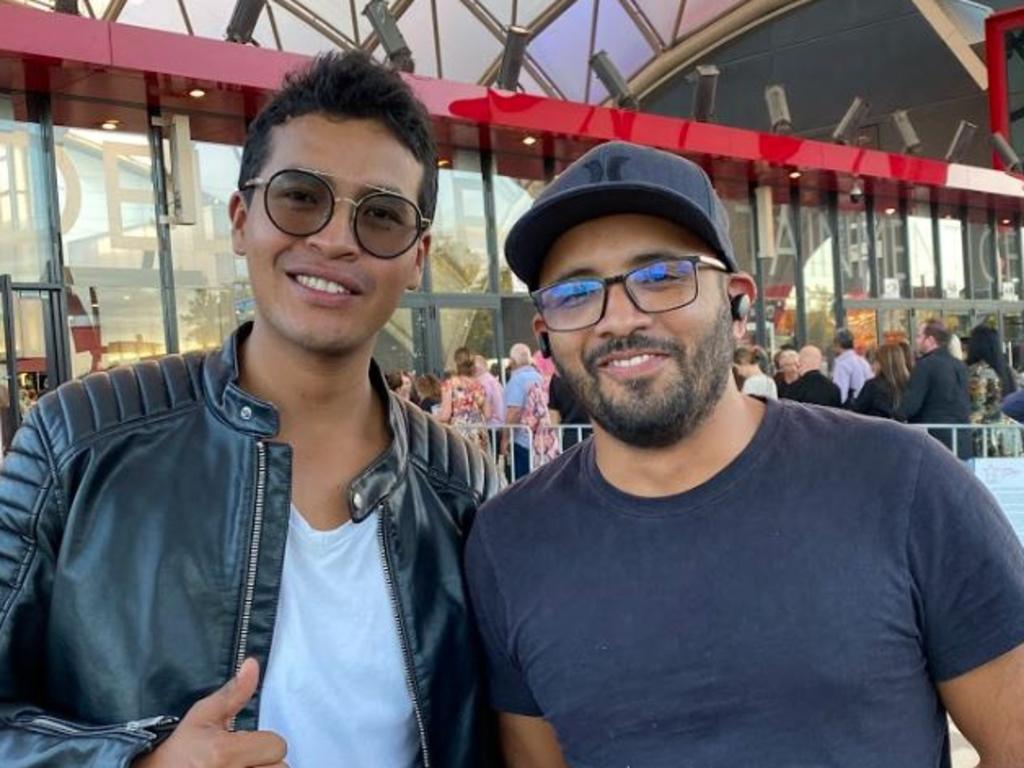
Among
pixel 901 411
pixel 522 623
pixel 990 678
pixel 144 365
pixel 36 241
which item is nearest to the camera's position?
pixel 990 678

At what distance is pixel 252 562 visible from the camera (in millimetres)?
1627

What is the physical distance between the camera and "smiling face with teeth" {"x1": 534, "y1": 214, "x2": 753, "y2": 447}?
1.66m

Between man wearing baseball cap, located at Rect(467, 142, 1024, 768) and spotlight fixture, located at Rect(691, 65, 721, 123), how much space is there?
43.0 ft

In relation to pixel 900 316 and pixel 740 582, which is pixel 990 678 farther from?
pixel 900 316

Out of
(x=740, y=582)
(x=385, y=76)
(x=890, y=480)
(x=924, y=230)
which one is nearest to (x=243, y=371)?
(x=385, y=76)

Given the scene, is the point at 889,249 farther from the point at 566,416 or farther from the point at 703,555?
the point at 703,555

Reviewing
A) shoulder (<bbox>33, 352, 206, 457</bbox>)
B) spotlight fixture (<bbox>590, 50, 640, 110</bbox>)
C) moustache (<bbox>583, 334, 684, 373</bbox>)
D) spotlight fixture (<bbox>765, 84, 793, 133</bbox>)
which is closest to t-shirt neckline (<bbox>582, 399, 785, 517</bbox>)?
moustache (<bbox>583, 334, 684, 373</bbox>)

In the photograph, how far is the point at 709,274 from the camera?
1715 millimetres

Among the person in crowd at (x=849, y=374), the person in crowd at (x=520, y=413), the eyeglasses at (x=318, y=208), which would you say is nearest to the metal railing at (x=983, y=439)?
the person in crowd at (x=849, y=374)

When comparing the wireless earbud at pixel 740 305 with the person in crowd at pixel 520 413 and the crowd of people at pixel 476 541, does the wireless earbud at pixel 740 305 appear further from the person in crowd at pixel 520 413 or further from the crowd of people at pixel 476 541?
the person in crowd at pixel 520 413

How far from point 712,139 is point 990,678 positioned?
1230 centimetres

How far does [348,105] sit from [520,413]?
705 cm

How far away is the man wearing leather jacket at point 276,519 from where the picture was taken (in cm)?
154

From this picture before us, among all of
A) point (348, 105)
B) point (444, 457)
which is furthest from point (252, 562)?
point (348, 105)
